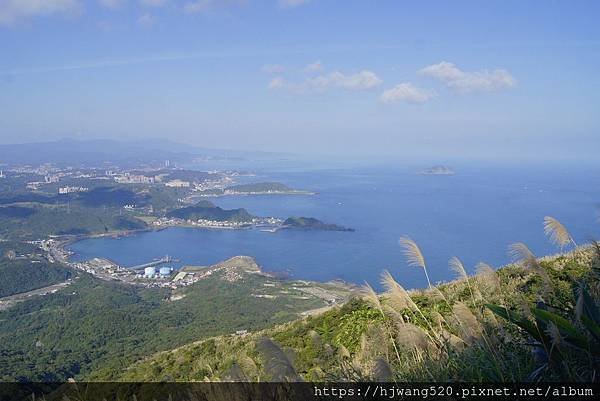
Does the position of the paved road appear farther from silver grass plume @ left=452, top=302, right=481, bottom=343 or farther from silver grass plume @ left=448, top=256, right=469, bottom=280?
silver grass plume @ left=452, top=302, right=481, bottom=343

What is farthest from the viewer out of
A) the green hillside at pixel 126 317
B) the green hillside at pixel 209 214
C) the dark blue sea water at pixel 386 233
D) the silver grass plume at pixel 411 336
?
the green hillside at pixel 209 214

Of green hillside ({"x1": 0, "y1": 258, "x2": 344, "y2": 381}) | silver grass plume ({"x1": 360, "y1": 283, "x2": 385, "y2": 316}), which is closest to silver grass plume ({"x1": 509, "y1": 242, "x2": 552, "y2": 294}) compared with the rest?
silver grass plume ({"x1": 360, "y1": 283, "x2": 385, "y2": 316})

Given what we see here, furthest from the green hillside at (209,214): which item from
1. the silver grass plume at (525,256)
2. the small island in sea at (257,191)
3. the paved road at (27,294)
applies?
the silver grass plume at (525,256)

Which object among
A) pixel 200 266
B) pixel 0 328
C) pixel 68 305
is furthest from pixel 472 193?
pixel 0 328

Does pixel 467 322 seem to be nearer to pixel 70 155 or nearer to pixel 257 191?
pixel 257 191

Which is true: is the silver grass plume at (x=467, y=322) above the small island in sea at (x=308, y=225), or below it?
above

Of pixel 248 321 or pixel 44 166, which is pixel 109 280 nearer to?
pixel 248 321

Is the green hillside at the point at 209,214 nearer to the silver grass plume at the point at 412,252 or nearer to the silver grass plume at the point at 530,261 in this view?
the silver grass plume at the point at 412,252

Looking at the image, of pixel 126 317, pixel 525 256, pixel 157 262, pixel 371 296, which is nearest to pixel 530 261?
pixel 525 256
